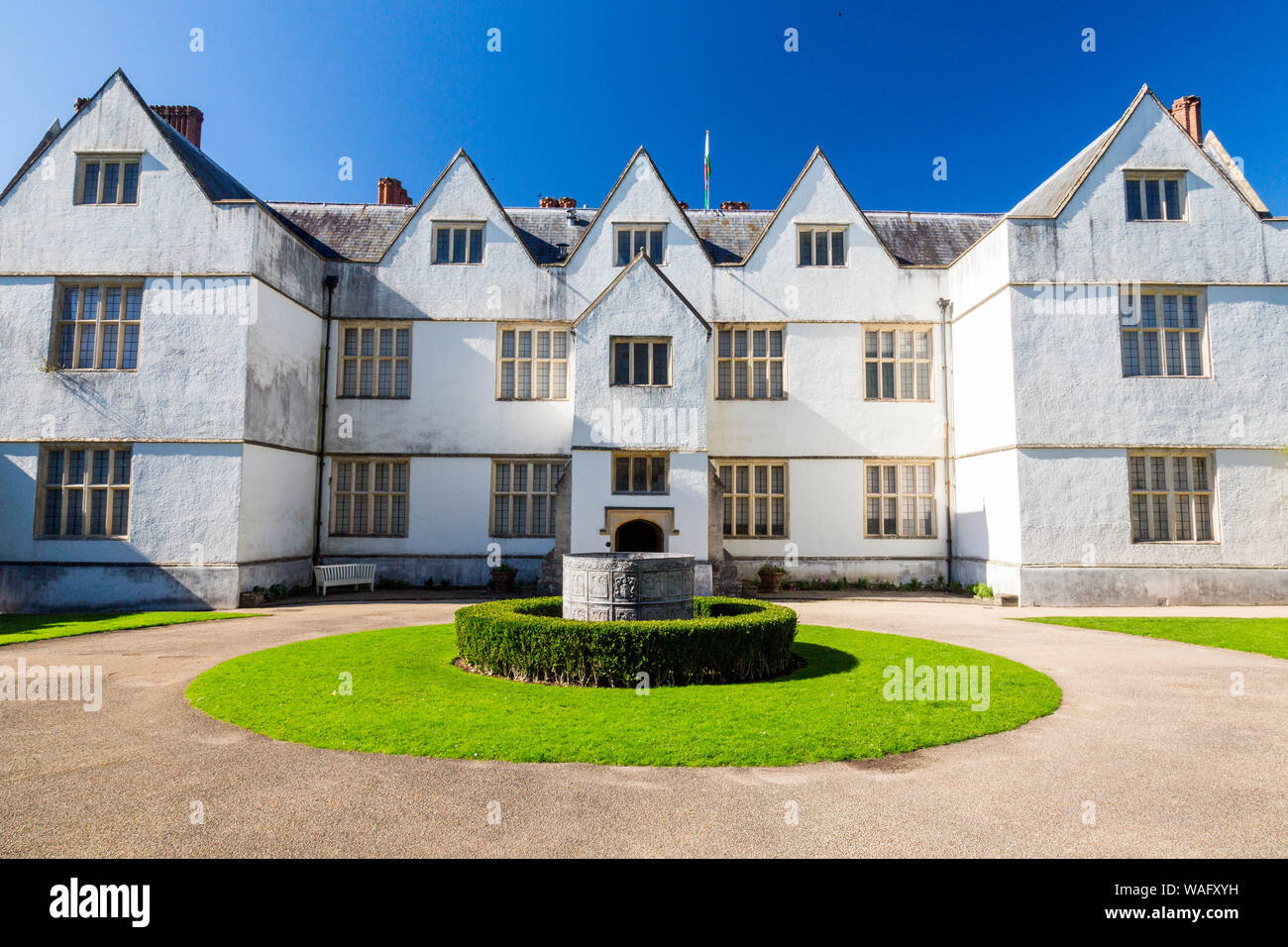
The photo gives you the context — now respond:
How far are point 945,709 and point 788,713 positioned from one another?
194cm

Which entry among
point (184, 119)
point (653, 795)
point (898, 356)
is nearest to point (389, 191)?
point (184, 119)

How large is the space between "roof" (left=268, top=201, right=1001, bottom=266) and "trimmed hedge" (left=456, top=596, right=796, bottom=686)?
56.4 feet

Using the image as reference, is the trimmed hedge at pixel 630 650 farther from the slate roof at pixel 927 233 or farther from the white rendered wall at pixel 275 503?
the slate roof at pixel 927 233

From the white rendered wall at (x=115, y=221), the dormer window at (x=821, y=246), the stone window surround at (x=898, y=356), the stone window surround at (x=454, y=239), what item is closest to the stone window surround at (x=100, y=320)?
the white rendered wall at (x=115, y=221)

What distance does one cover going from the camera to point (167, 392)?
19.0 m

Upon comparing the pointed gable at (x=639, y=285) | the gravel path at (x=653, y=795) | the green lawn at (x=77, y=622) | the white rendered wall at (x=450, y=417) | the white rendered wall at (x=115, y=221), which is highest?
the white rendered wall at (x=115, y=221)

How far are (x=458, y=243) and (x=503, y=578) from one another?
11565 mm

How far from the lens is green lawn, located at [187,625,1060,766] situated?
684 cm

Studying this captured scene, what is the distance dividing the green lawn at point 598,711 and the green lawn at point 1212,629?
5.22 m

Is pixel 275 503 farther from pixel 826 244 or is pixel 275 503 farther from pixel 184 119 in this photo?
pixel 826 244

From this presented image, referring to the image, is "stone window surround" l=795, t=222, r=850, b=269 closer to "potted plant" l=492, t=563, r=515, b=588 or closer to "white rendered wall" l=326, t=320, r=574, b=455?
"white rendered wall" l=326, t=320, r=574, b=455

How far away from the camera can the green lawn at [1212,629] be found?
12.8 m

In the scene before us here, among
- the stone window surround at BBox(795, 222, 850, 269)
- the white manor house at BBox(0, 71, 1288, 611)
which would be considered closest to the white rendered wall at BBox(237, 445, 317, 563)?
the white manor house at BBox(0, 71, 1288, 611)
